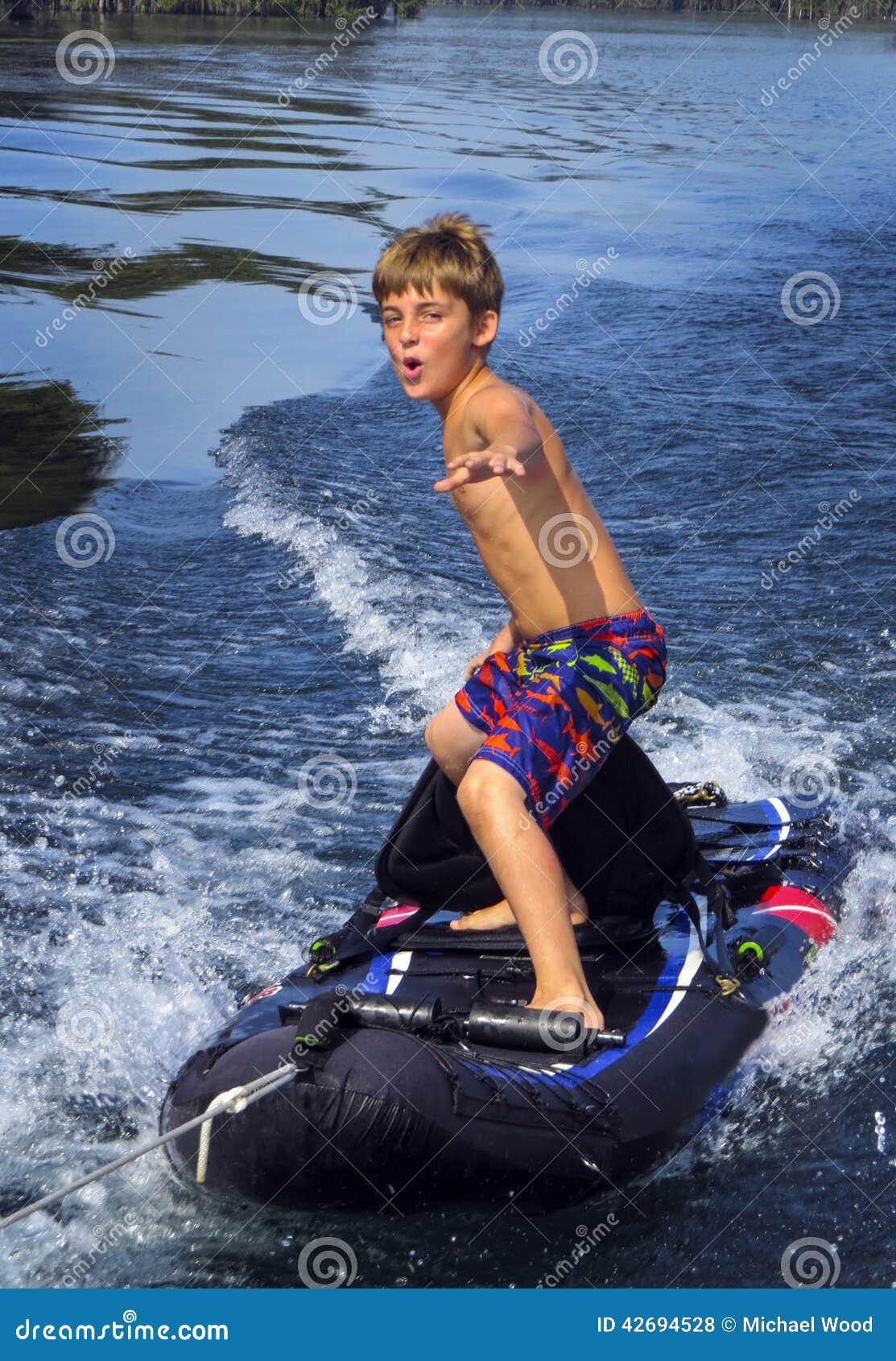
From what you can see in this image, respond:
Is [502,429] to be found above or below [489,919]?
above

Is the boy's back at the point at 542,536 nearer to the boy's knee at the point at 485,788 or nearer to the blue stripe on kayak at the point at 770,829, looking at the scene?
the boy's knee at the point at 485,788

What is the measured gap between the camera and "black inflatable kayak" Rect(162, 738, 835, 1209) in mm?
3051

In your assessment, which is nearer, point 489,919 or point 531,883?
point 531,883

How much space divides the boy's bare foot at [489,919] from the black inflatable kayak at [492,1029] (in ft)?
0.15

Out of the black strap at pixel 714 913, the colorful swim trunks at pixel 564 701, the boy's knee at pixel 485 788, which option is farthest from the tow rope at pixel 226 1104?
the black strap at pixel 714 913

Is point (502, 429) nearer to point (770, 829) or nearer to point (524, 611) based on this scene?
point (524, 611)

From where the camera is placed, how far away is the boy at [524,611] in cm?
329

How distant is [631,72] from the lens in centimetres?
2727

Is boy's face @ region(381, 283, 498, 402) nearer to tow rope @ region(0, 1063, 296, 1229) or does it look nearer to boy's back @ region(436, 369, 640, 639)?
boy's back @ region(436, 369, 640, 639)

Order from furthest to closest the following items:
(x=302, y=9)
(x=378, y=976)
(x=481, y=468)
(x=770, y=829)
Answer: (x=302, y=9)
(x=770, y=829)
(x=378, y=976)
(x=481, y=468)

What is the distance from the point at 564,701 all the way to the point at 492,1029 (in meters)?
0.78

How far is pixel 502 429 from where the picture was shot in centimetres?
324

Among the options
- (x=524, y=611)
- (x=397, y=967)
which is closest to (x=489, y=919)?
(x=397, y=967)
